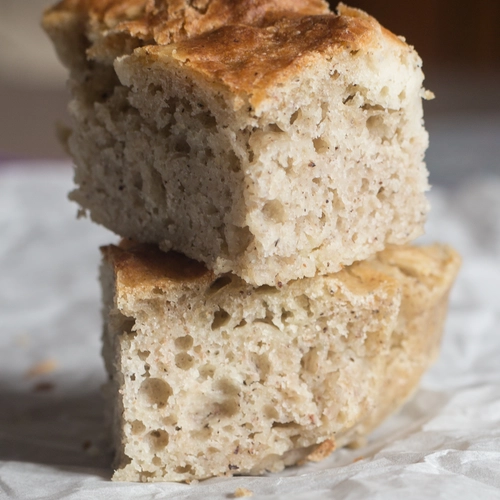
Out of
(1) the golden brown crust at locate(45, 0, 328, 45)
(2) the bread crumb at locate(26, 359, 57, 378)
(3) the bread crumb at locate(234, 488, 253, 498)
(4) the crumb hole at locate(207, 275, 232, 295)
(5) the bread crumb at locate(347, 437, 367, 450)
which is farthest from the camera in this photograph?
(2) the bread crumb at locate(26, 359, 57, 378)

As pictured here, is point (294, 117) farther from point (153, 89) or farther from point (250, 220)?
point (153, 89)

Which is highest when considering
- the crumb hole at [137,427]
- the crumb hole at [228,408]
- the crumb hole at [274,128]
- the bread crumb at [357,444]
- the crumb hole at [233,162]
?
the crumb hole at [274,128]

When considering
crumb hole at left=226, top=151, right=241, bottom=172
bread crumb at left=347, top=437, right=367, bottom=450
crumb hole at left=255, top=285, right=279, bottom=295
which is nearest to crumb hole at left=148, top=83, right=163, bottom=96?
crumb hole at left=226, top=151, right=241, bottom=172

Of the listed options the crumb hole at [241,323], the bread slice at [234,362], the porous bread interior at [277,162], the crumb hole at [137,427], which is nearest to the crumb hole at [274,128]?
the porous bread interior at [277,162]

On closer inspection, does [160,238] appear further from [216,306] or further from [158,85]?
[158,85]

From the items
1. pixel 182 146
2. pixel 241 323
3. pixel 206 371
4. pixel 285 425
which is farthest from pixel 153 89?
pixel 285 425

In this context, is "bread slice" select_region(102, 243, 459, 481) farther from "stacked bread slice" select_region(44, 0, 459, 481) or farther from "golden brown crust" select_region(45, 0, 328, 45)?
"golden brown crust" select_region(45, 0, 328, 45)

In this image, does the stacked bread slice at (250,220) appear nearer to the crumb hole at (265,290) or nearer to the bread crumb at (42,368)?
the crumb hole at (265,290)

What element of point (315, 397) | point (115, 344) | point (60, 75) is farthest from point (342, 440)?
point (60, 75)
